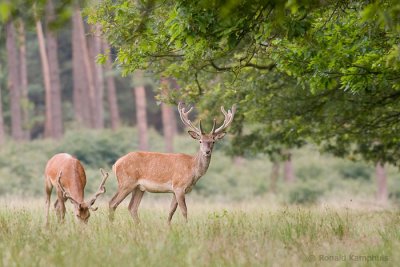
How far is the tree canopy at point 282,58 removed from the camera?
328 inches

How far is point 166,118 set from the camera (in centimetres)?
3466

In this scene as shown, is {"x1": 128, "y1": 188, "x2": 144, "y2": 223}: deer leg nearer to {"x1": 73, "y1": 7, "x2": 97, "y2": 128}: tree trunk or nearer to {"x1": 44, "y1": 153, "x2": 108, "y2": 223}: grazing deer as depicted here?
{"x1": 44, "y1": 153, "x2": 108, "y2": 223}: grazing deer

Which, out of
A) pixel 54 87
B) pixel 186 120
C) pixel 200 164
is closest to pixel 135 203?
pixel 200 164

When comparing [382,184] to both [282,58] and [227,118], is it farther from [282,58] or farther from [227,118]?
[282,58]

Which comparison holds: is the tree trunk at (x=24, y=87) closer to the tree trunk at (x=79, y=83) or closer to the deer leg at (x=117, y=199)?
the tree trunk at (x=79, y=83)

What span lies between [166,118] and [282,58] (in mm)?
24054

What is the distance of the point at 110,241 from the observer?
8.55m

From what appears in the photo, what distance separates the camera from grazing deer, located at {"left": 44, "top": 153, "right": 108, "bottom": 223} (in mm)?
11078

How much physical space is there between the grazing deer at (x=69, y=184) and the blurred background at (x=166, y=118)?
1.77 meters

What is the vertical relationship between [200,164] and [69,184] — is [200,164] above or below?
above

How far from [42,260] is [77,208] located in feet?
13.0

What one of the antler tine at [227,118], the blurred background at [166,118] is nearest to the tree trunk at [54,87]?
the blurred background at [166,118]

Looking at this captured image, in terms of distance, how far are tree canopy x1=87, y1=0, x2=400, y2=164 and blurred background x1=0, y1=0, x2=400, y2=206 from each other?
0.05 meters

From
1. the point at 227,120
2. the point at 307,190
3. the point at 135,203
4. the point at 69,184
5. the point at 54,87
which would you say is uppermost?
the point at 54,87
